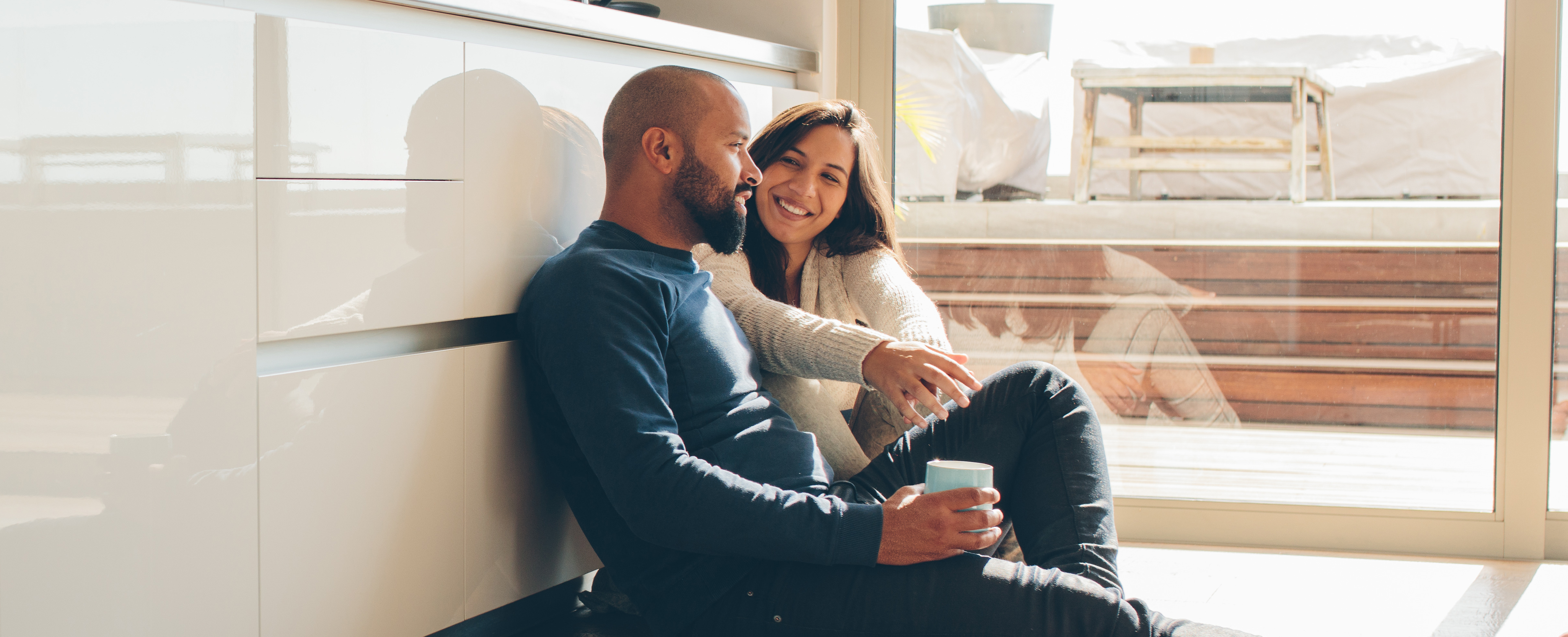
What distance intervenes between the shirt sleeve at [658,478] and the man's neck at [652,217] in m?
0.26

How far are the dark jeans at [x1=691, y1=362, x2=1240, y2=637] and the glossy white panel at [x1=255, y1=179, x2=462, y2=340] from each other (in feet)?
1.82

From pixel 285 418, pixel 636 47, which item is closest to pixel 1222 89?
pixel 636 47

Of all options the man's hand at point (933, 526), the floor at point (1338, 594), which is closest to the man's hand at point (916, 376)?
the man's hand at point (933, 526)

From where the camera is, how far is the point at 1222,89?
2533 millimetres

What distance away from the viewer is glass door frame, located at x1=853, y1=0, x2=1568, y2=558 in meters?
2.34

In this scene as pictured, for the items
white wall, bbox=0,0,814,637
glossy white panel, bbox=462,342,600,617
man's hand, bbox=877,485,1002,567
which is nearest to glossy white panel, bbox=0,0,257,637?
white wall, bbox=0,0,814,637

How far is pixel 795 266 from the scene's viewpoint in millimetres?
2113

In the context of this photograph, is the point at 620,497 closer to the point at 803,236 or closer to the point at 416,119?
the point at 416,119

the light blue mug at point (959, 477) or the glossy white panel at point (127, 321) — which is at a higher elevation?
the glossy white panel at point (127, 321)

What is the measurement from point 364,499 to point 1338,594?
1.84 m

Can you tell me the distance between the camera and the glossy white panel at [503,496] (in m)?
1.55

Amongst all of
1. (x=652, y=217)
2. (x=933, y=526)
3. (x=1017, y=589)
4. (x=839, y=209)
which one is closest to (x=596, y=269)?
(x=652, y=217)

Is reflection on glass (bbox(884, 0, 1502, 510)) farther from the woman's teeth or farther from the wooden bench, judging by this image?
the woman's teeth

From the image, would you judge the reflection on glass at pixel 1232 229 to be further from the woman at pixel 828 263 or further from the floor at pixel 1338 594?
the woman at pixel 828 263
